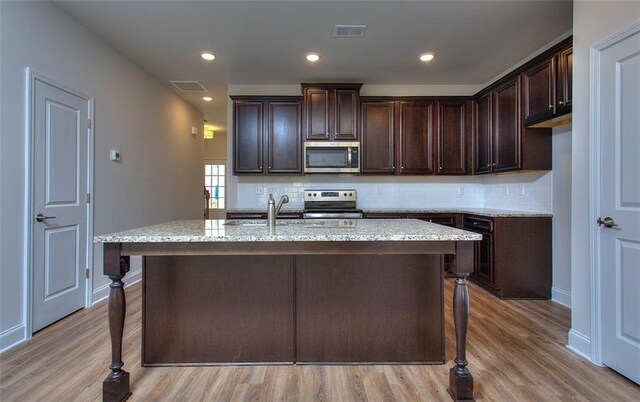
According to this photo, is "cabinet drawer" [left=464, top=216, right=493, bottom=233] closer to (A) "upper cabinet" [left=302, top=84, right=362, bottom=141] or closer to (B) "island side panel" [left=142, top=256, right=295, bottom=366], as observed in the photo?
(A) "upper cabinet" [left=302, top=84, right=362, bottom=141]

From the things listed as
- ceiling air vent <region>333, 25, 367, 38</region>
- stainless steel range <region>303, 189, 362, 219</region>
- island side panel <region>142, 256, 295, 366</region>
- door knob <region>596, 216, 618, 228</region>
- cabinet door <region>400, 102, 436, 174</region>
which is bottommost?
island side panel <region>142, 256, 295, 366</region>

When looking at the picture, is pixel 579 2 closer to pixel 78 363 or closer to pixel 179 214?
pixel 78 363

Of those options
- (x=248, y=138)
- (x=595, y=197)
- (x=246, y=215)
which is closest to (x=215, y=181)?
(x=248, y=138)

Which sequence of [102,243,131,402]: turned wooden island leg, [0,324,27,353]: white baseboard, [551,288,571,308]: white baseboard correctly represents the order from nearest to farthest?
[102,243,131,402]: turned wooden island leg, [0,324,27,353]: white baseboard, [551,288,571,308]: white baseboard

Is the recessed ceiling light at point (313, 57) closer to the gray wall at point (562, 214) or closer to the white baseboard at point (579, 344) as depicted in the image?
the gray wall at point (562, 214)

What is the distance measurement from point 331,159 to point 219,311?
105 inches

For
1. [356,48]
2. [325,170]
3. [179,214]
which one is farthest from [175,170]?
[356,48]

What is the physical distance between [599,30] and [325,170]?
2851 mm

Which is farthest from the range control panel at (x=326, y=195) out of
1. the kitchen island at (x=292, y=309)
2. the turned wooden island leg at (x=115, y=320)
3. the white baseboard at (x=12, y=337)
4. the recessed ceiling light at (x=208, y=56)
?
the white baseboard at (x=12, y=337)

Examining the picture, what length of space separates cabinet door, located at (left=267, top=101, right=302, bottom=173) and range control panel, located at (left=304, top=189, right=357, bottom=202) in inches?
13.9

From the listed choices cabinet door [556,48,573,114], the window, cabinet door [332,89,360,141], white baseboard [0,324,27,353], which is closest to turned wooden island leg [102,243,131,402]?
white baseboard [0,324,27,353]

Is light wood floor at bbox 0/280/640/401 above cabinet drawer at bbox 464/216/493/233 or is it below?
below

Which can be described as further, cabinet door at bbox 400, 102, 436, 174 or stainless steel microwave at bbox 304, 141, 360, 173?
cabinet door at bbox 400, 102, 436, 174

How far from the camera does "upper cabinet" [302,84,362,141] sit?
428cm
